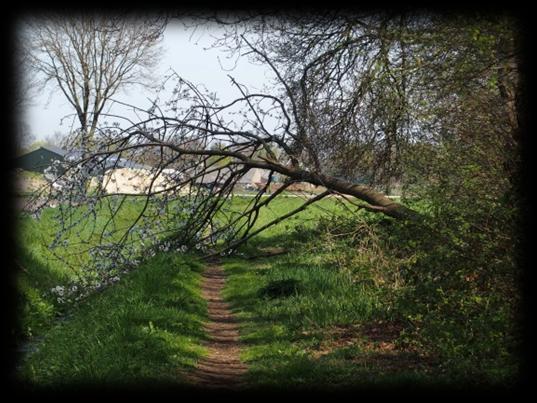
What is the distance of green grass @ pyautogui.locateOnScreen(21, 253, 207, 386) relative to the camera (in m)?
7.13

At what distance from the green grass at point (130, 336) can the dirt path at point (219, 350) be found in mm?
163

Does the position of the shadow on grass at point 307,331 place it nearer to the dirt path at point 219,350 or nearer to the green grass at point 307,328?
the green grass at point 307,328

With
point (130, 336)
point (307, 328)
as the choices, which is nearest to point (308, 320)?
point (307, 328)

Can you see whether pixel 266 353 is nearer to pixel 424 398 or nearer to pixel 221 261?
pixel 424 398

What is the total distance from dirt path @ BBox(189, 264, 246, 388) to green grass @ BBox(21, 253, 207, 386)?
16 centimetres

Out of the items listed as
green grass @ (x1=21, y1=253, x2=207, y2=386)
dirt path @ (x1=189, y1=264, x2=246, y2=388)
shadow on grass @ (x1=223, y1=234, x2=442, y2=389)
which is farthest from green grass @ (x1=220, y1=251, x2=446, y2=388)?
green grass @ (x1=21, y1=253, x2=207, y2=386)

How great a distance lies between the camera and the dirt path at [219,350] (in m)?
7.44

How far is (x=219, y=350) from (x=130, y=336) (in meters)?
1.30

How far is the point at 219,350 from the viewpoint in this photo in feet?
30.2

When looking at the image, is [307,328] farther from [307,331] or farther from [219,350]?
[219,350]

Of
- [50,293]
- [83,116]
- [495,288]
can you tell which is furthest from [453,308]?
[50,293]

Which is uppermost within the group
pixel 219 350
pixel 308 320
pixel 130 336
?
pixel 308 320

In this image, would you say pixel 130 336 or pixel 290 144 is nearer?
pixel 130 336

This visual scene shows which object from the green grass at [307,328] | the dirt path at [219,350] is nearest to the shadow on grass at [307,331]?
the green grass at [307,328]
